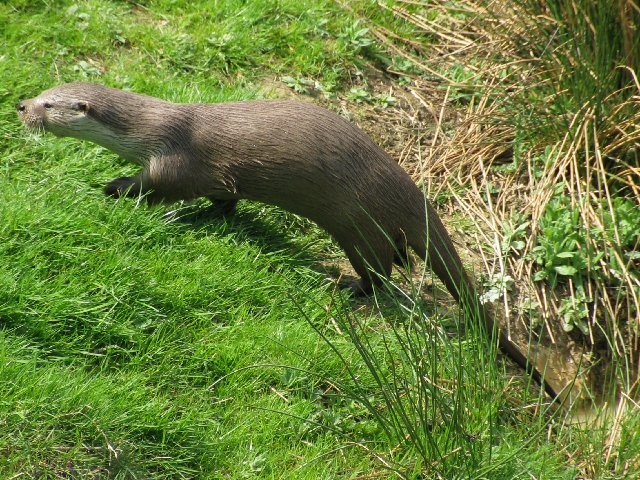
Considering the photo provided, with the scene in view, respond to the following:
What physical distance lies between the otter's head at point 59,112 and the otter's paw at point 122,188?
0.87 ft

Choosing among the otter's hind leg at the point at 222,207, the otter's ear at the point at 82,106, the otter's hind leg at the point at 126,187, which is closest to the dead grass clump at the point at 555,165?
the otter's hind leg at the point at 222,207

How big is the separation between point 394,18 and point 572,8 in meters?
1.20

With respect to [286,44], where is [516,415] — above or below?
below

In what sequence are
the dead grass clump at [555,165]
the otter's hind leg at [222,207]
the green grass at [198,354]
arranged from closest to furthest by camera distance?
the green grass at [198,354]
the otter's hind leg at [222,207]
the dead grass clump at [555,165]

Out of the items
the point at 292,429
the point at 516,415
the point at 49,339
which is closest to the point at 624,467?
the point at 516,415

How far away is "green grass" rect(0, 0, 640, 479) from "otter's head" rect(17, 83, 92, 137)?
0.40 feet

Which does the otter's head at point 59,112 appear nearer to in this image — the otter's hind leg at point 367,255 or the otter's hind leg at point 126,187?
the otter's hind leg at point 126,187

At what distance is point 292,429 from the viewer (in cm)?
277

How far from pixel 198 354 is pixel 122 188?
81cm

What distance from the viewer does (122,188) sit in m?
3.40

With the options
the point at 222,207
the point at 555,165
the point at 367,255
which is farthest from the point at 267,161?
the point at 555,165

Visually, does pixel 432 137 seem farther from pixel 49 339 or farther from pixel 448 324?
pixel 49 339

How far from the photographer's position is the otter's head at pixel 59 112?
11.4 ft

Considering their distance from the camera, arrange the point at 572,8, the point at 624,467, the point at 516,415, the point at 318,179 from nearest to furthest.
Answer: the point at 624,467 → the point at 516,415 → the point at 318,179 → the point at 572,8
